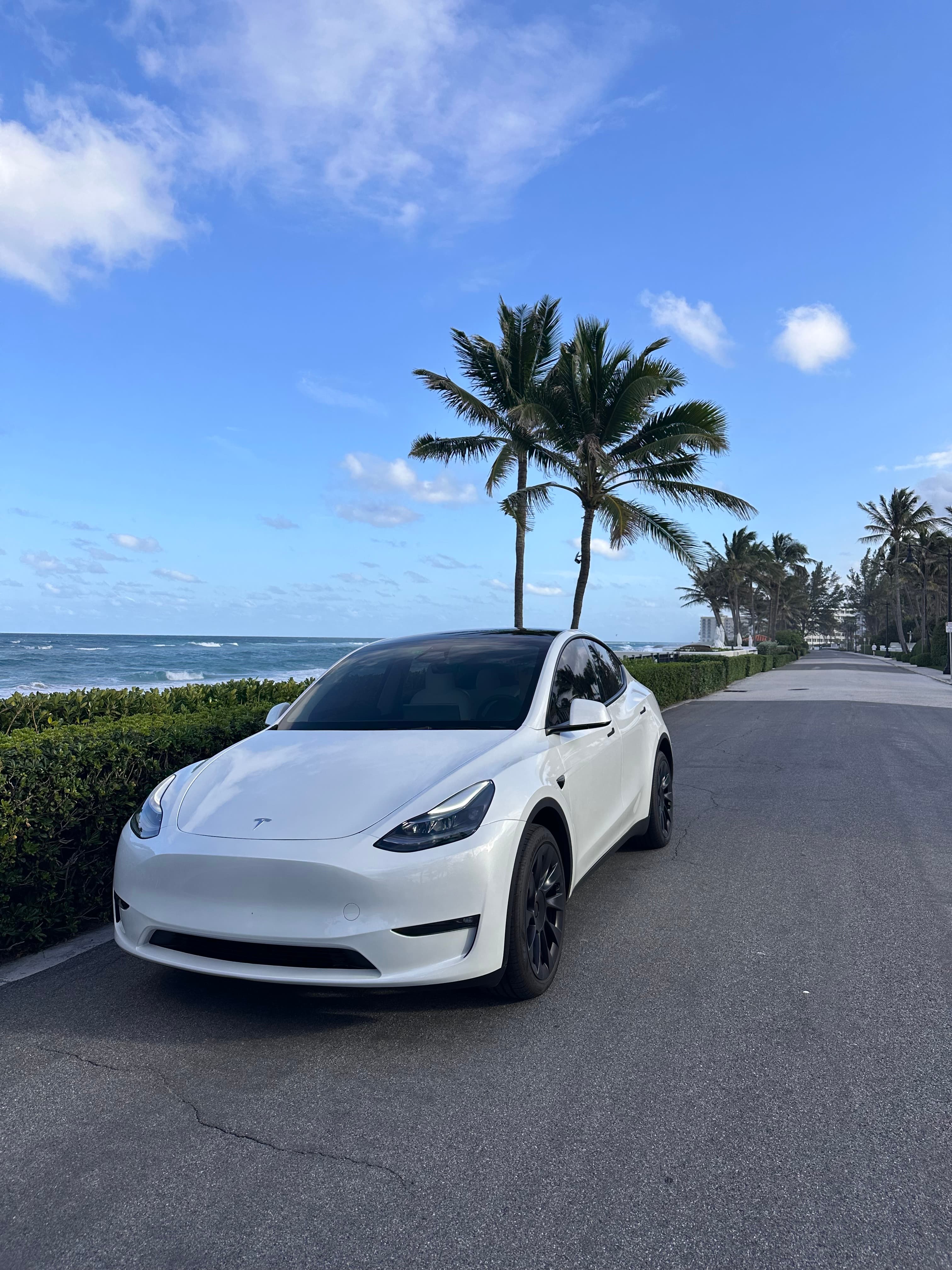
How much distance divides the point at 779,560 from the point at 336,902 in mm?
82808

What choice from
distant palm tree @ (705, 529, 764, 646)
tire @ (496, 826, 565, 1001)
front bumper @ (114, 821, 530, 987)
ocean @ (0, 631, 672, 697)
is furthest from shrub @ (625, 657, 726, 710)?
distant palm tree @ (705, 529, 764, 646)

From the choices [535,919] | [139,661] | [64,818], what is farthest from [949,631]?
[139,661]

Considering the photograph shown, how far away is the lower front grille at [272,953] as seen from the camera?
3.14m

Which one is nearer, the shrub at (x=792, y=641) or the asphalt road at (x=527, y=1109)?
the asphalt road at (x=527, y=1109)

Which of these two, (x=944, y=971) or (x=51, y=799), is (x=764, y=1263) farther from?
(x=51, y=799)

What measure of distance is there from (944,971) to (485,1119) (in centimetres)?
242

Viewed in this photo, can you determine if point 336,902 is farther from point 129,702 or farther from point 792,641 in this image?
point 792,641

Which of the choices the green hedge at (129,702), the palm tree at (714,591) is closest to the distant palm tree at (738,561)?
the palm tree at (714,591)

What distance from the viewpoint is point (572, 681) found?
5039mm

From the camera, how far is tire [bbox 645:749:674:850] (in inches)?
236

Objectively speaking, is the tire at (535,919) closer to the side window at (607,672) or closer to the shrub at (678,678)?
the side window at (607,672)

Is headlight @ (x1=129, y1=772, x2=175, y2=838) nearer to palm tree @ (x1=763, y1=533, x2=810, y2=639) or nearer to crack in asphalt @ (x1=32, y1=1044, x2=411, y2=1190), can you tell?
crack in asphalt @ (x1=32, y1=1044, x2=411, y2=1190)

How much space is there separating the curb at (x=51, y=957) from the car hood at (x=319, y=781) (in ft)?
3.98

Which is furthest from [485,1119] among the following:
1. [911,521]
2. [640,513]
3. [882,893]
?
[911,521]
